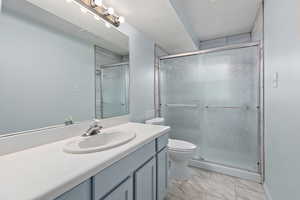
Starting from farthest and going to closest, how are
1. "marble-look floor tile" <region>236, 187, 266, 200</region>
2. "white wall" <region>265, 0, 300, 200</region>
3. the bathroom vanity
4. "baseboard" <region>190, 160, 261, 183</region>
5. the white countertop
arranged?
1. "baseboard" <region>190, 160, 261, 183</region>
2. "marble-look floor tile" <region>236, 187, 266, 200</region>
3. "white wall" <region>265, 0, 300, 200</region>
4. the bathroom vanity
5. the white countertop

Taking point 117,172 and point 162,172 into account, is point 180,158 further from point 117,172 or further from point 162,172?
point 117,172

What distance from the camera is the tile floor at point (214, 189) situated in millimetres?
1570

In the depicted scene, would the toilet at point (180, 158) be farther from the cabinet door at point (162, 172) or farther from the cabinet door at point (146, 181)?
the cabinet door at point (146, 181)

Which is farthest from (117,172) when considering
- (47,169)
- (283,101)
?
(283,101)

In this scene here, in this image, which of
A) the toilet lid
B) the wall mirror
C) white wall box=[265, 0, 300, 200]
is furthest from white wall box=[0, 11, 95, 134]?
white wall box=[265, 0, 300, 200]

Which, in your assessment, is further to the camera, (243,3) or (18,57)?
(243,3)

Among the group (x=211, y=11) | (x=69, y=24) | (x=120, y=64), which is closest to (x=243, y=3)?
(x=211, y=11)

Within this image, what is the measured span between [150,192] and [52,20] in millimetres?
1580

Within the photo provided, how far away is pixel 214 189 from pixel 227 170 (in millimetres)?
483

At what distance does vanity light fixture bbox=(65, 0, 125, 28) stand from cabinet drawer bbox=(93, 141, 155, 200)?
1.30 meters

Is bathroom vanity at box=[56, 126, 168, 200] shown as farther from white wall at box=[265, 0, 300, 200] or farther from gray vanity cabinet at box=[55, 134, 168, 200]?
white wall at box=[265, 0, 300, 200]

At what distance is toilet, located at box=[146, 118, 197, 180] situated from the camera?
69.7 inches

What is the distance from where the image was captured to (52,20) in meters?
1.06

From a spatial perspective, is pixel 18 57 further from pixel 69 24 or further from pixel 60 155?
pixel 60 155
